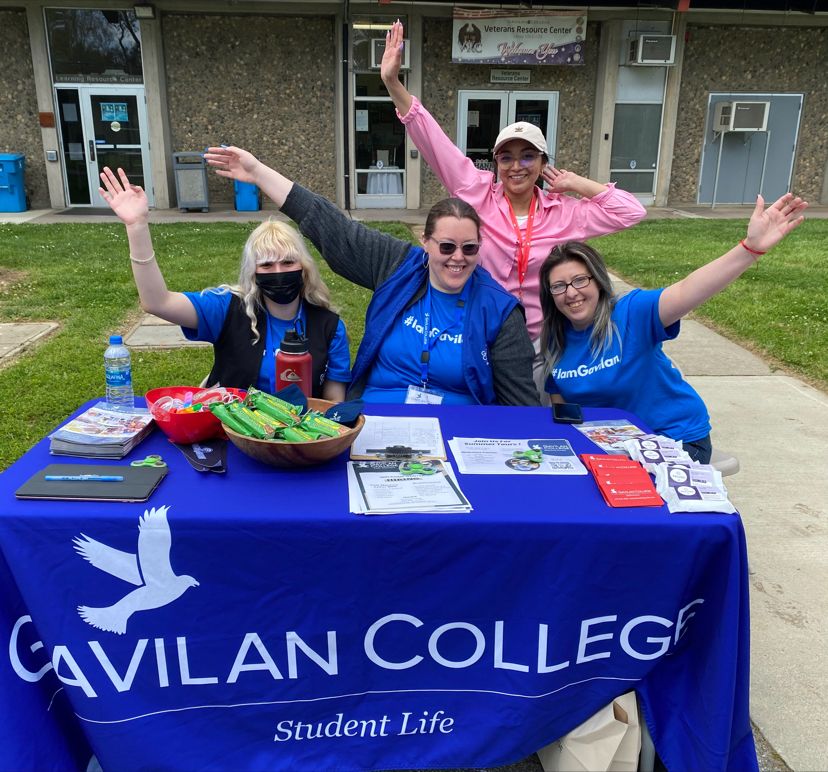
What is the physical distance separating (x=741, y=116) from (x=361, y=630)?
16065 mm

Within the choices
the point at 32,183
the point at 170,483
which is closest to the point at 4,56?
the point at 32,183

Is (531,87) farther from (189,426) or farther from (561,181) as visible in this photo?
(189,426)

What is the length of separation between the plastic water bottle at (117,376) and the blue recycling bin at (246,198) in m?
12.4

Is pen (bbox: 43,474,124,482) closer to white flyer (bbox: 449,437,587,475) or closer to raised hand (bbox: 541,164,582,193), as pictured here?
white flyer (bbox: 449,437,587,475)

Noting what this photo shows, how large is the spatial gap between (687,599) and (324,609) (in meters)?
0.95

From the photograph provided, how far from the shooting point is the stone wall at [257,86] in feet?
45.3

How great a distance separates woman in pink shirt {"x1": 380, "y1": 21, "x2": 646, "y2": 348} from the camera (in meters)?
3.24

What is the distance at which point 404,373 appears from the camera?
9.46 ft

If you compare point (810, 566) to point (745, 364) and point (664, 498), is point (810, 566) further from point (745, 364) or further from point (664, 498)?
point (745, 364)

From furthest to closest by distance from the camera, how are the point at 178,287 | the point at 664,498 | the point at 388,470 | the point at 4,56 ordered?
the point at 4,56
the point at 178,287
the point at 388,470
the point at 664,498

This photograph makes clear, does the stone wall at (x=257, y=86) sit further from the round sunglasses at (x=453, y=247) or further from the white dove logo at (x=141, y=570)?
the white dove logo at (x=141, y=570)

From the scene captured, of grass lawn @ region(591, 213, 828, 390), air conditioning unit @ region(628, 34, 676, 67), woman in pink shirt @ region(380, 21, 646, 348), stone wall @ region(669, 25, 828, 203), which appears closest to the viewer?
woman in pink shirt @ region(380, 21, 646, 348)

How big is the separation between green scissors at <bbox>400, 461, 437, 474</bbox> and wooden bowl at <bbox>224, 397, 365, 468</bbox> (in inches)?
6.7

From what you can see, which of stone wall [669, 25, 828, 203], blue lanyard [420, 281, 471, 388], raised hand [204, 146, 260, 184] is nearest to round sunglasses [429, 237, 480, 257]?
blue lanyard [420, 281, 471, 388]
